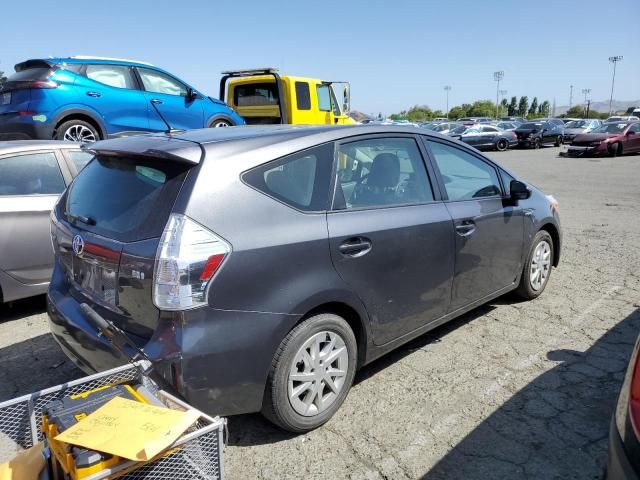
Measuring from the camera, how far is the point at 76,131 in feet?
25.3

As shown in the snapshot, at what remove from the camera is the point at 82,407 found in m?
2.02

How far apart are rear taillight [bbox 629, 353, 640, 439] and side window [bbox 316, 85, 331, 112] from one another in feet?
35.7

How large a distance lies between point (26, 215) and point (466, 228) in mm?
3667

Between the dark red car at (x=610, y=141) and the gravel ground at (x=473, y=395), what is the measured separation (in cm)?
1957

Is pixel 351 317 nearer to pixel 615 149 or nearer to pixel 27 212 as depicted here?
pixel 27 212

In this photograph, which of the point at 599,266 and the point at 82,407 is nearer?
the point at 82,407

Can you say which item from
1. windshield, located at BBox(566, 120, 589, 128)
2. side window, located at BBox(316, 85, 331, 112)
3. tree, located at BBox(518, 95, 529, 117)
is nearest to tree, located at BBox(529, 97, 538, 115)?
tree, located at BBox(518, 95, 529, 117)

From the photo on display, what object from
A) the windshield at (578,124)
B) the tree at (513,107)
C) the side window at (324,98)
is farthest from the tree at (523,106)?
the side window at (324,98)

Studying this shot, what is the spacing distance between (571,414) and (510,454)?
1.96ft

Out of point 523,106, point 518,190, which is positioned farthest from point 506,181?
point 523,106

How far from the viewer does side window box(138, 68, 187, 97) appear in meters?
8.57

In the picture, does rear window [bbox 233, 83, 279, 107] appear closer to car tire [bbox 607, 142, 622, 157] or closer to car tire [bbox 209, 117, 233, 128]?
car tire [bbox 209, 117, 233, 128]

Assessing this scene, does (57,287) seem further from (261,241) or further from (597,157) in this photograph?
(597,157)

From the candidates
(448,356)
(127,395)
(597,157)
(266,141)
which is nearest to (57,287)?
(127,395)
